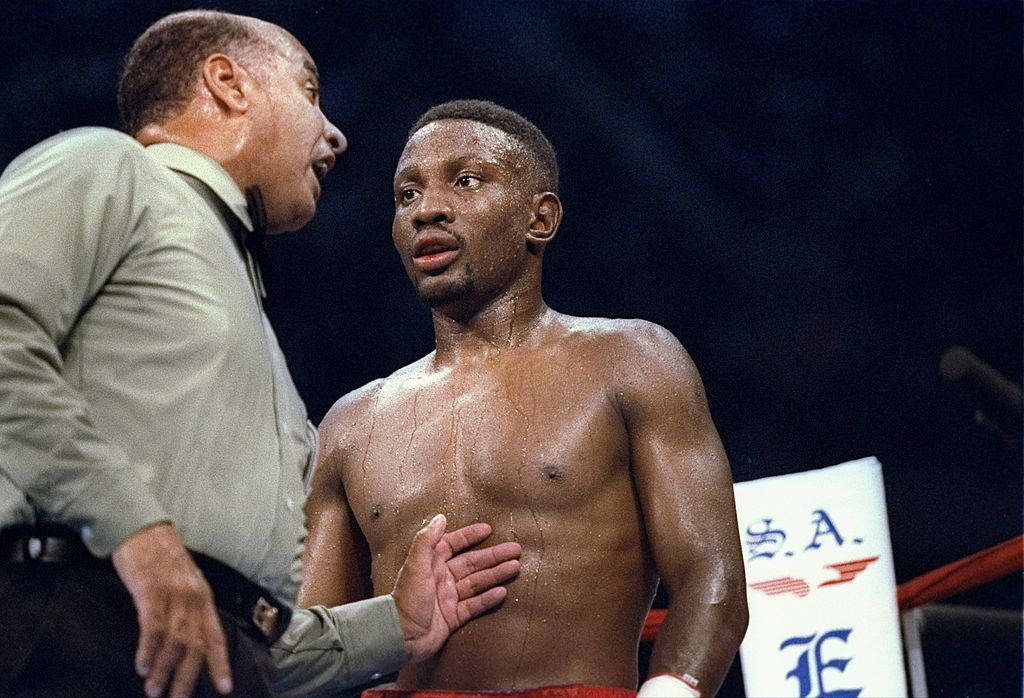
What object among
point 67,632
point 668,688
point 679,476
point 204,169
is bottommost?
point 668,688

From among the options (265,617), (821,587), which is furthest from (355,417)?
(821,587)

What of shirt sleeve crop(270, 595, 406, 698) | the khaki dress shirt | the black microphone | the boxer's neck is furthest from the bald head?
the black microphone

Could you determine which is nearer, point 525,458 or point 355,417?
point 525,458

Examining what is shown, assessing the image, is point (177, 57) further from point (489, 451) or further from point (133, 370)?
point (489, 451)

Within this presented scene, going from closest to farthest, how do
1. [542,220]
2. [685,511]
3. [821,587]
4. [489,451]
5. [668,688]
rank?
[668,688], [685,511], [489,451], [542,220], [821,587]

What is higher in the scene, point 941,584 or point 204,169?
point 204,169

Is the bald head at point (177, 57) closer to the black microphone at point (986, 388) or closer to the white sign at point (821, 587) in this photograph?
the black microphone at point (986, 388)

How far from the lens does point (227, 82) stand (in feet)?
4.75

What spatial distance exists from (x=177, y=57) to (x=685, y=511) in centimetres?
93

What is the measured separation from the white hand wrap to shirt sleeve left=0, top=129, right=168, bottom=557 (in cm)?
84

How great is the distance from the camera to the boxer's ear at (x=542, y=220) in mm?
2160

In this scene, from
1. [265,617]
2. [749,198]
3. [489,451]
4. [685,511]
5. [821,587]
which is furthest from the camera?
[749,198]

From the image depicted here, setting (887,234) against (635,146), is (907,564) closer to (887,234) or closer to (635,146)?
(887,234)

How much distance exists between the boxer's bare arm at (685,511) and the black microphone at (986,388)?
18.6 inches
